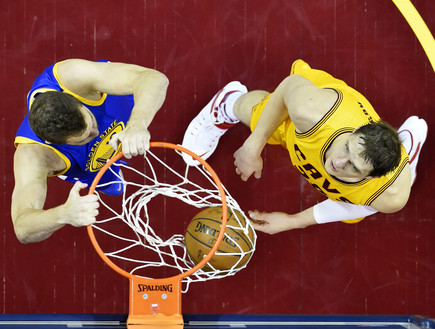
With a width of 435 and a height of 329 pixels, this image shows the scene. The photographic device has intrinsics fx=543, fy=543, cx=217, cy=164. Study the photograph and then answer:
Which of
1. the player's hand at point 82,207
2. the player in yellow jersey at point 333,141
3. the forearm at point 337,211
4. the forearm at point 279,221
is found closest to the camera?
the player's hand at point 82,207

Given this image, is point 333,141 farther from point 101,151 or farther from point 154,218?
point 154,218

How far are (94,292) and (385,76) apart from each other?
250cm

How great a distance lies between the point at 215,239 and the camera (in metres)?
2.89

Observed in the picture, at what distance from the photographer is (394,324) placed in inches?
108

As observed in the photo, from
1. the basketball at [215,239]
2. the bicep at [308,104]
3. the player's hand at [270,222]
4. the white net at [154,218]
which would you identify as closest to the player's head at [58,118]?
the basketball at [215,239]

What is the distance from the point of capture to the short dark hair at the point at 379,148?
8.04 feet

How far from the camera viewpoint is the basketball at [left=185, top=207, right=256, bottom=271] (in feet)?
9.58

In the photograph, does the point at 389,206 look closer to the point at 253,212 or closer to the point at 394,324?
the point at 394,324

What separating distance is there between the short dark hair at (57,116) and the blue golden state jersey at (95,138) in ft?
0.82

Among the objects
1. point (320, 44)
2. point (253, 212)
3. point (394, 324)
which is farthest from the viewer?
point (320, 44)

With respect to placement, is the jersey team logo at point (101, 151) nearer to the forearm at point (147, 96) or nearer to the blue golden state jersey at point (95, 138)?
the blue golden state jersey at point (95, 138)

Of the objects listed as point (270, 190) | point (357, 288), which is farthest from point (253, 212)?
point (357, 288)

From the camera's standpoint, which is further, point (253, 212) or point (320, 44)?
point (320, 44)

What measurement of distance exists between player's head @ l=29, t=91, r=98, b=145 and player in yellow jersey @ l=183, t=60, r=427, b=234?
94cm
